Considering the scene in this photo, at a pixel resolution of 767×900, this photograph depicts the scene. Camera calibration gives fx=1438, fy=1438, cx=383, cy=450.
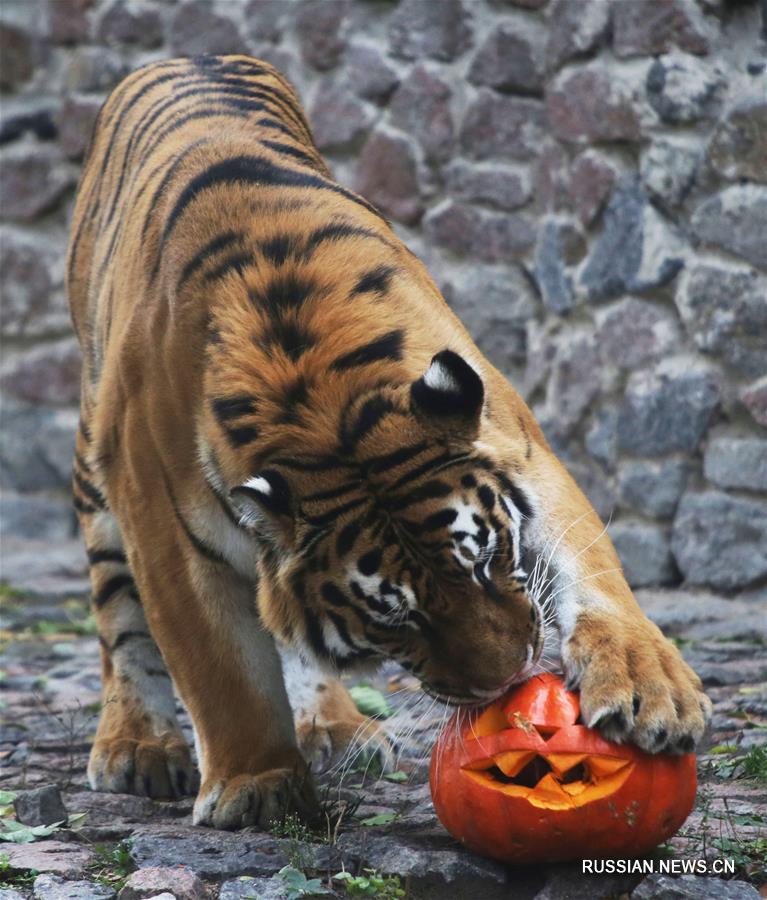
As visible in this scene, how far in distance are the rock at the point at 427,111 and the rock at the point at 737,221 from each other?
4.52 ft

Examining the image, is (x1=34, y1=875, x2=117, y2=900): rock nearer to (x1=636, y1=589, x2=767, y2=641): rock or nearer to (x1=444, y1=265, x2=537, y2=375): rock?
(x1=636, y1=589, x2=767, y2=641): rock

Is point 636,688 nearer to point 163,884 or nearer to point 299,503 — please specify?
point 299,503

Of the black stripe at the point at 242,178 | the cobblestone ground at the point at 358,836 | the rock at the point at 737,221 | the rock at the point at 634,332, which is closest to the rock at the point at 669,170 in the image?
the rock at the point at 737,221

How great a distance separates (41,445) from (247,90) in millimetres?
3476

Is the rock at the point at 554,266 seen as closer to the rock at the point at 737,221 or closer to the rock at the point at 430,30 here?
the rock at the point at 737,221

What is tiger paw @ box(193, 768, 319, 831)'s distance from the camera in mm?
2941

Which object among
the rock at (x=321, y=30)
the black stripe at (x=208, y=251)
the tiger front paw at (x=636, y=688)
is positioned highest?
the rock at (x=321, y=30)

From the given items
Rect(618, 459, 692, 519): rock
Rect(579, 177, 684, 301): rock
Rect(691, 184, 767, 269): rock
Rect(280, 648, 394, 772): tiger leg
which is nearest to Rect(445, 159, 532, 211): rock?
Rect(579, 177, 684, 301): rock

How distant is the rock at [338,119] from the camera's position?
6270mm

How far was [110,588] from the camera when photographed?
4.03 metres

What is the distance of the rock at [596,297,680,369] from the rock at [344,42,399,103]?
150 cm

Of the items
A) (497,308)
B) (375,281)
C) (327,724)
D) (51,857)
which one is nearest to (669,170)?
(497,308)

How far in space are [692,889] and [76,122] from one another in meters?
5.65

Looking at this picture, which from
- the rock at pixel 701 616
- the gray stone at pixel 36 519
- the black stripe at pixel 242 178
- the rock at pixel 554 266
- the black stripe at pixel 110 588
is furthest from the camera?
the gray stone at pixel 36 519
